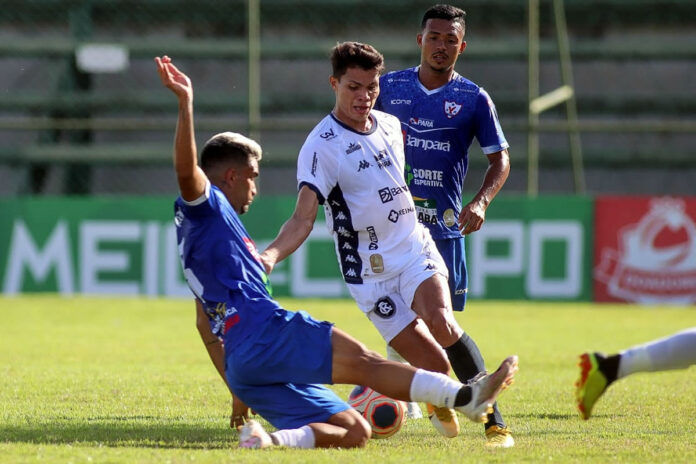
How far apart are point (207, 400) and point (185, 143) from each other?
2810 millimetres

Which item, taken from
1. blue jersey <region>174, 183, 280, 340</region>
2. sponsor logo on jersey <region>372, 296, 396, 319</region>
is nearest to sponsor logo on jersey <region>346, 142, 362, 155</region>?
sponsor logo on jersey <region>372, 296, 396, 319</region>

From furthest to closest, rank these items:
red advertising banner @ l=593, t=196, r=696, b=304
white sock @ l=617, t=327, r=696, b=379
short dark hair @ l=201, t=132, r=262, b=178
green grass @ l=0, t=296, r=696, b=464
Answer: red advertising banner @ l=593, t=196, r=696, b=304 → short dark hair @ l=201, t=132, r=262, b=178 → green grass @ l=0, t=296, r=696, b=464 → white sock @ l=617, t=327, r=696, b=379

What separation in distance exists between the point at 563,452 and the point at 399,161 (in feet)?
6.36

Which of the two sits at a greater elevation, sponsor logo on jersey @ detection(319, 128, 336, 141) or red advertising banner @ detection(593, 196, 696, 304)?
sponsor logo on jersey @ detection(319, 128, 336, 141)

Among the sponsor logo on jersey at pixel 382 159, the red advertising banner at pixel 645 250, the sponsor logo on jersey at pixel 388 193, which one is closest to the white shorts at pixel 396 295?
the sponsor logo on jersey at pixel 388 193

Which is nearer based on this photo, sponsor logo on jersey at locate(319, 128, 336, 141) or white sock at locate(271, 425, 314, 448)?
white sock at locate(271, 425, 314, 448)

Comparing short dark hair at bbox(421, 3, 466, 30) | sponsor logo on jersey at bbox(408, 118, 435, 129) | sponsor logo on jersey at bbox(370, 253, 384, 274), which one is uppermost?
short dark hair at bbox(421, 3, 466, 30)

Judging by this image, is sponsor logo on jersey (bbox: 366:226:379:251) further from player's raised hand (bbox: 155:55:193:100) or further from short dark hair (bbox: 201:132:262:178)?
player's raised hand (bbox: 155:55:193:100)

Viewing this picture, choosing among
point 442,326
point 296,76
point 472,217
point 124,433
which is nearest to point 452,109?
point 472,217

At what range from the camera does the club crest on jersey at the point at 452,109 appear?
720 cm

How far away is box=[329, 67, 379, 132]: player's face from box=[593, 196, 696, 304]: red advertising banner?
35.1 ft

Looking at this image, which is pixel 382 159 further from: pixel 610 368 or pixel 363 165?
pixel 610 368

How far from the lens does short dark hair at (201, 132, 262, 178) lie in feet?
19.1

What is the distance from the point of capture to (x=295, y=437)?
5672 mm
